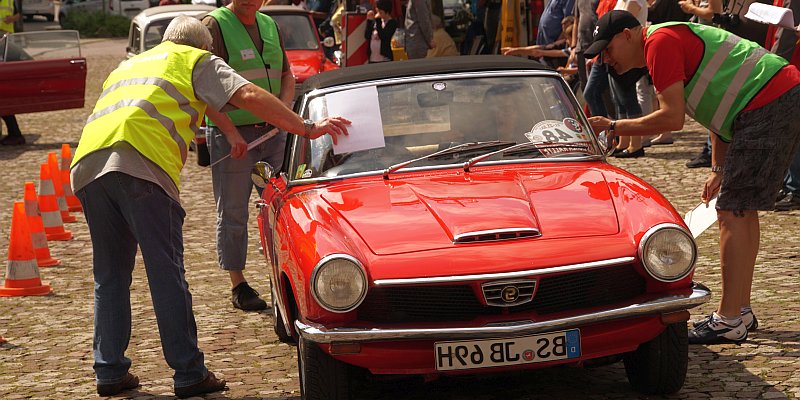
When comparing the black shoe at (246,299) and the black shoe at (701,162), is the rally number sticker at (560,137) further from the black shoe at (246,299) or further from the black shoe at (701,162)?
the black shoe at (701,162)

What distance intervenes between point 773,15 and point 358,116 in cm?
264

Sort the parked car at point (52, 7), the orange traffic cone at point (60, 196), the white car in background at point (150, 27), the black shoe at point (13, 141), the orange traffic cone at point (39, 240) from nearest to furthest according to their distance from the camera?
the orange traffic cone at point (39, 240)
the orange traffic cone at point (60, 196)
the white car in background at point (150, 27)
the black shoe at point (13, 141)
the parked car at point (52, 7)

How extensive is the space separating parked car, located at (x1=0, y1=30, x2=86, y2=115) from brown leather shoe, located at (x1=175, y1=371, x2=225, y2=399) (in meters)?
12.2

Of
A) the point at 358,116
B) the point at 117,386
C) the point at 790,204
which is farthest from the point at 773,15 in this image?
the point at 117,386

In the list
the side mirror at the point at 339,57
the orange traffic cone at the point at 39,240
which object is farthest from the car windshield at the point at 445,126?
the side mirror at the point at 339,57

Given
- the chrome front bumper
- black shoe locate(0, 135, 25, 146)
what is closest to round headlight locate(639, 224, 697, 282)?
the chrome front bumper

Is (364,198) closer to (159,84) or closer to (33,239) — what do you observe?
(159,84)

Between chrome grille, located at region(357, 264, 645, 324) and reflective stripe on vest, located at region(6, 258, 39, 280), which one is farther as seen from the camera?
reflective stripe on vest, located at region(6, 258, 39, 280)

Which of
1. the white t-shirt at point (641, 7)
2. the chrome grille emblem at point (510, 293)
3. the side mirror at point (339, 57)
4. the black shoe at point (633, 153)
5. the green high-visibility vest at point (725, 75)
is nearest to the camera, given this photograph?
the chrome grille emblem at point (510, 293)

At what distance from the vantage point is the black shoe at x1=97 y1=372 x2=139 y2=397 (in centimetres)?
638

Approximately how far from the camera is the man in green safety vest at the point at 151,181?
6125 mm

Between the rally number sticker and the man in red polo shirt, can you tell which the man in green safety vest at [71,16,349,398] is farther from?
the man in red polo shirt

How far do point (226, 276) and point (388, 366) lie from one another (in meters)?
4.26

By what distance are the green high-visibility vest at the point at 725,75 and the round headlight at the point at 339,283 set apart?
221 centimetres
